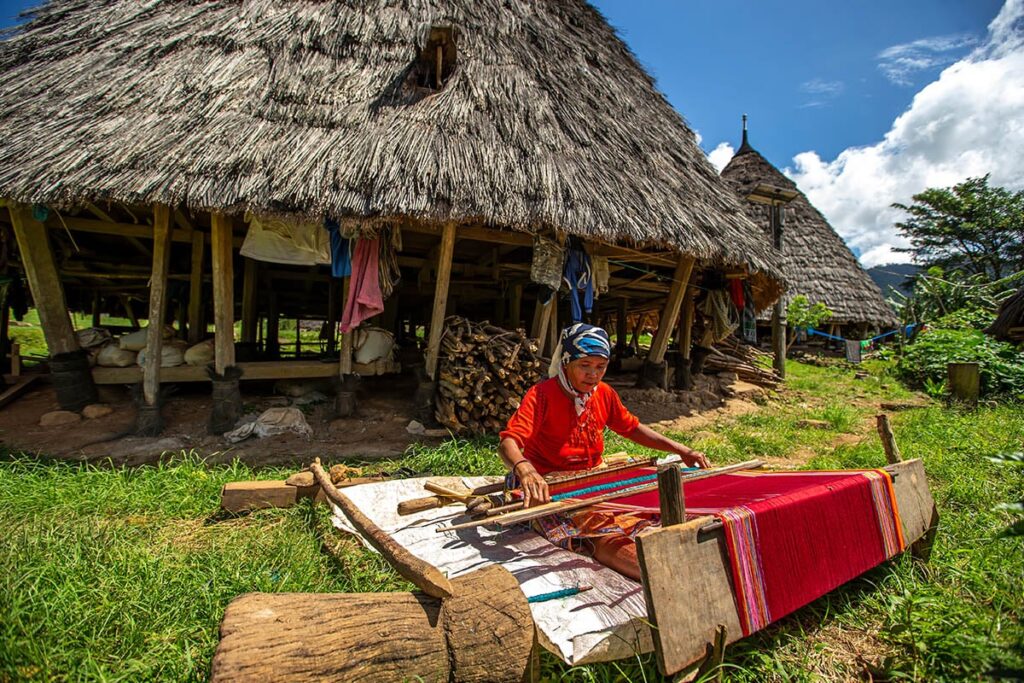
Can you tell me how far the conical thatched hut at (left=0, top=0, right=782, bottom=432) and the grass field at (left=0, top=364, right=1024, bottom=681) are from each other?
2.21 meters

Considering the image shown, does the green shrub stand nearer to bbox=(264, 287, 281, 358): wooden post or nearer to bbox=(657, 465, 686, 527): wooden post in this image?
Result: bbox=(657, 465, 686, 527): wooden post

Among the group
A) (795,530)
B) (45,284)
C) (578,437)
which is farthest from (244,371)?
(795,530)

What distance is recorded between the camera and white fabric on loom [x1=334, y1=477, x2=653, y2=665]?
1.71 meters

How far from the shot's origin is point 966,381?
6.86 metres

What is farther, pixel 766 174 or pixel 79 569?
pixel 766 174

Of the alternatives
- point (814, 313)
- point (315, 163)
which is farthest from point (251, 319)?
point (814, 313)

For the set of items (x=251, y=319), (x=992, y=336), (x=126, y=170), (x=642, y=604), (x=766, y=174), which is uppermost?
(x=766, y=174)

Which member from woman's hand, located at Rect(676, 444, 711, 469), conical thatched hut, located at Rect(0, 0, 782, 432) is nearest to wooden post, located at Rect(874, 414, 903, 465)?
woman's hand, located at Rect(676, 444, 711, 469)

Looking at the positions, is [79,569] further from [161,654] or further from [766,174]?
[766,174]

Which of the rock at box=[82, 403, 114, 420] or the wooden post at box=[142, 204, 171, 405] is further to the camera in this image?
the rock at box=[82, 403, 114, 420]

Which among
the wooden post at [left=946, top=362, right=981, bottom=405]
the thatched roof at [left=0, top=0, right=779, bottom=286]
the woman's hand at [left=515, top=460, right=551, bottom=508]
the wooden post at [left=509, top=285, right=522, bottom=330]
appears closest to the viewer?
the woman's hand at [left=515, top=460, right=551, bottom=508]

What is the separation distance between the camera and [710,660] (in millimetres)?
1519

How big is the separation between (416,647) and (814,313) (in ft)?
41.9

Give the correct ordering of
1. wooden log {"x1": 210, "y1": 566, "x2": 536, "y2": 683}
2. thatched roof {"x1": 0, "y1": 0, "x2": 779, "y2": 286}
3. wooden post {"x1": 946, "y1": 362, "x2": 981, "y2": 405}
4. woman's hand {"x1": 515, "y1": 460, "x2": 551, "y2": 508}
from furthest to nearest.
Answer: wooden post {"x1": 946, "y1": 362, "x2": 981, "y2": 405}
thatched roof {"x1": 0, "y1": 0, "x2": 779, "y2": 286}
woman's hand {"x1": 515, "y1": 460, "x2": 551, "y2": 508}
wooden log {"x1": 210, "y1": 566, "x2": 536, "y2": 683}
